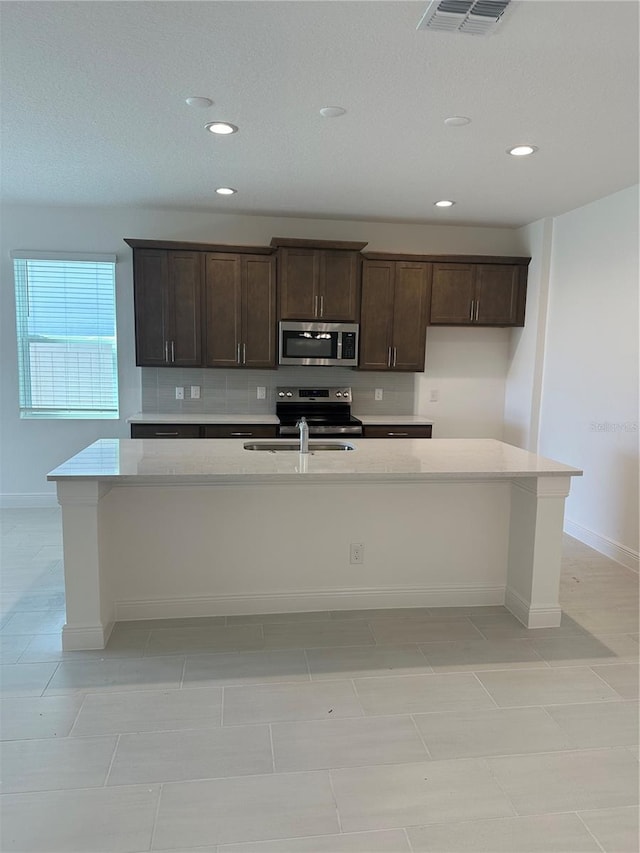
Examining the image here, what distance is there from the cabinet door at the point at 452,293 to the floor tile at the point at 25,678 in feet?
13.0

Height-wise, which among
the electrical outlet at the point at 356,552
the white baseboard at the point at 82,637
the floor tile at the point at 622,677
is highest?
the electrical outlet at the point at 356,552

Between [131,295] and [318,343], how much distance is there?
1.75 metres

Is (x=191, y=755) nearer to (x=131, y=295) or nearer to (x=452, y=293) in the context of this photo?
(x=131, y=295)

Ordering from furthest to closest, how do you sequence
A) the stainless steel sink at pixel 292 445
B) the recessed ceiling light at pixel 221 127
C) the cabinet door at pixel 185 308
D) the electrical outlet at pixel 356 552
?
the cabinet door at pixel 185 308
the stainless steel sink at pixel 292 445
the electrical outlet at pixel 356 552
the recessed ceiling light at pixel 221 127

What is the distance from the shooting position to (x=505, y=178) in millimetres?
3686

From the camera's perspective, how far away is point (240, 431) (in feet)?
15.3

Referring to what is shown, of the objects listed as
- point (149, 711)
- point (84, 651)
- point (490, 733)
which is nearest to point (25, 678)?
point (84, 651)

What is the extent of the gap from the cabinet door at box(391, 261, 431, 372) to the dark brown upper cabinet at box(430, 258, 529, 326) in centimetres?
10

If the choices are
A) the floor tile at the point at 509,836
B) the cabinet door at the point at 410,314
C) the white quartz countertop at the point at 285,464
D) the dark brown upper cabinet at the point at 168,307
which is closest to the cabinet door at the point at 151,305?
the dark brown upper cabinet at the point at 168,307

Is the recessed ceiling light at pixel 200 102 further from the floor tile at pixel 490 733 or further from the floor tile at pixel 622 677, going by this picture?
the floor tile at pixel 622 677

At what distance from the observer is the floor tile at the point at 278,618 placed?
2885 millimetres

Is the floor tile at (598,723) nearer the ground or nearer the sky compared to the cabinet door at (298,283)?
nearer the ground

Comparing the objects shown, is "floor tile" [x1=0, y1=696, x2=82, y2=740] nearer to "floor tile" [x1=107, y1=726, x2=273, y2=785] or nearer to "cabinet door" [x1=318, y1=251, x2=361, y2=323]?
"floor tile" [x1=107, y1=726, x2=273, y2=785]

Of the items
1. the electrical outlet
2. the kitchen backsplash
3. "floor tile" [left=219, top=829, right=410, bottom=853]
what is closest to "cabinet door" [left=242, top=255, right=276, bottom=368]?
the kitchen backsplash
